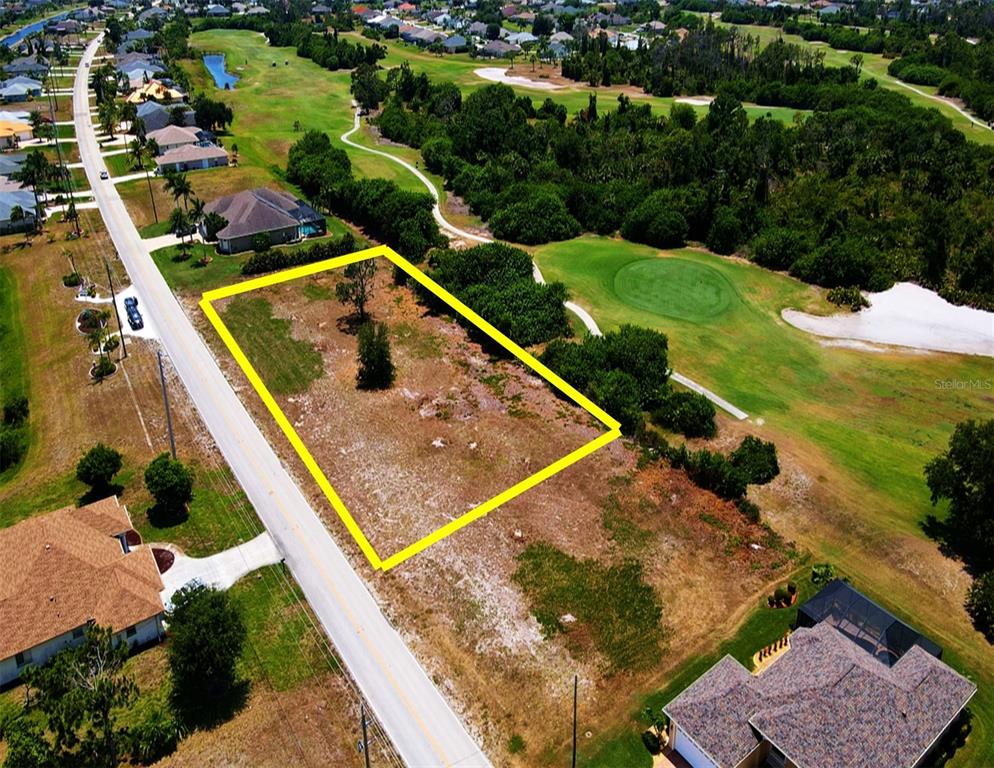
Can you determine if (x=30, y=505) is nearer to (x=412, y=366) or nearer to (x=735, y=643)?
(x=412, y=366)

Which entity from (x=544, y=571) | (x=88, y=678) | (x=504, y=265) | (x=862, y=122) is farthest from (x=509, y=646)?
(x=862, y=122)

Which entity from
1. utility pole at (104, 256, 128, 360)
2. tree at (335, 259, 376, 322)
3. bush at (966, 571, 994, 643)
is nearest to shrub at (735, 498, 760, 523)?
bush at (966, 571, 994, 643)

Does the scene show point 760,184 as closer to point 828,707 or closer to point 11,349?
point 828,707

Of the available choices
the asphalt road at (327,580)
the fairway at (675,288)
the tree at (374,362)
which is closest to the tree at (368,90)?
the fairway at (675,288)

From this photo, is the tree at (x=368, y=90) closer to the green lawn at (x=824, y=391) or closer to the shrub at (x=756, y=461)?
the green lawn at (x=824, y=391)

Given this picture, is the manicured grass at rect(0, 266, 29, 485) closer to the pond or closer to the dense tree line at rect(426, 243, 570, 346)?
the dense tree line at rect(426, 243, 570, 346)

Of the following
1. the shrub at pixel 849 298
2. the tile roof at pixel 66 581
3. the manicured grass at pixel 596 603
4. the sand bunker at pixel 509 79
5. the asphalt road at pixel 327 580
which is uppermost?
the sand bunker at pixel 509 79
